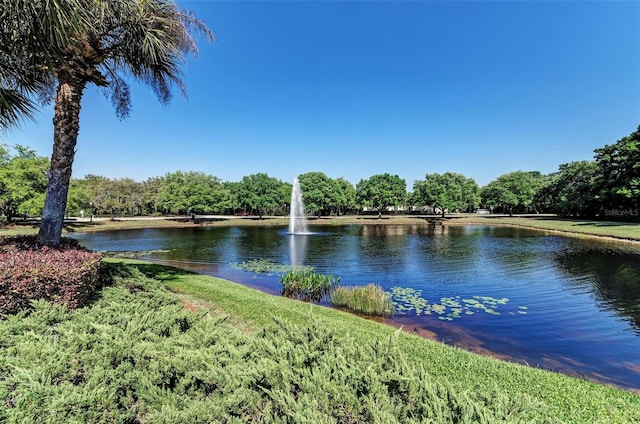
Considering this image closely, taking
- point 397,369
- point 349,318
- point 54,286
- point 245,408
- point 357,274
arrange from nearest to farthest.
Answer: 1. point 245,408
2. point 397,369
3. point 54,286
4. point 349,318
5. point 357,274

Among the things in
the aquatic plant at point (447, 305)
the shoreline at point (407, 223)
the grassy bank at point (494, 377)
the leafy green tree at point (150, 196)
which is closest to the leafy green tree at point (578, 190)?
the shoreline at point (407, 223)

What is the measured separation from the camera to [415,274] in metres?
18.4

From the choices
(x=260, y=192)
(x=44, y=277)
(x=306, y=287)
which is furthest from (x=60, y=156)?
(x=260, y=192)

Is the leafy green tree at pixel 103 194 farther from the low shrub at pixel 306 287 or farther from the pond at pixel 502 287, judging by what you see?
the low shrub at pixel 306 287

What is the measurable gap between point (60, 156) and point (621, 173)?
64.0 m

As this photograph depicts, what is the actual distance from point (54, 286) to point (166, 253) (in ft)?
68.8

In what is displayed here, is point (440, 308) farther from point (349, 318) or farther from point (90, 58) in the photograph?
point (90, 58)

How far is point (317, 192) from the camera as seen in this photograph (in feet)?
226

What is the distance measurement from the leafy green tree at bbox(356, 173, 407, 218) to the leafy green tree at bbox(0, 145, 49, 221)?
5884cm

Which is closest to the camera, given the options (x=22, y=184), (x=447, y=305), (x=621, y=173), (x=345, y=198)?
(x=447, y=305)

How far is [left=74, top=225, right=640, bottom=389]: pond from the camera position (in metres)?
8.70

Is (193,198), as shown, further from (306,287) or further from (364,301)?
(364,301)

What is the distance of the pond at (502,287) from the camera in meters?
8.70

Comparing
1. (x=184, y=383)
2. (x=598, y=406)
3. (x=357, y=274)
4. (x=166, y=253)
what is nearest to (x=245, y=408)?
(x=184, y=383)
